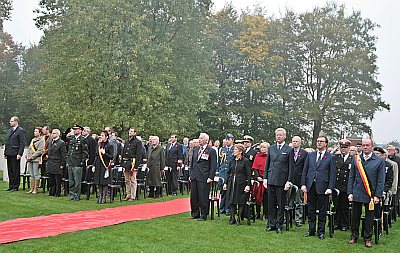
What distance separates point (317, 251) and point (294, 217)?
9.52 feet

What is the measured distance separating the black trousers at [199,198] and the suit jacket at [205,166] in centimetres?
12

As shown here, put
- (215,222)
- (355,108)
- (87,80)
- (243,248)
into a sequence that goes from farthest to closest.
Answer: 1. (355,108)
2. (87,80)
3. (215,222)
4. (243,248)

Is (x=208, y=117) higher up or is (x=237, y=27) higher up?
(x=237, y=27)

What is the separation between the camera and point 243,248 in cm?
749

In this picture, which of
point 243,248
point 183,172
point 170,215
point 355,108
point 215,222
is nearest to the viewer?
point 243,248

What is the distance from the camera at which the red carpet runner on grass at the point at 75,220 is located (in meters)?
7.80

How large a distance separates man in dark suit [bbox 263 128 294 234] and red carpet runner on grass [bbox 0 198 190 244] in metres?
2.55

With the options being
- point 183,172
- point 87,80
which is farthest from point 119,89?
point 183,172

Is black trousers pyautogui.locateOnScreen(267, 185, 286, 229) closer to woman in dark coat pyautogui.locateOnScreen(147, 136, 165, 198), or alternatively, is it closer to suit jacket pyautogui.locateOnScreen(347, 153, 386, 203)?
suit jacket pyautogui.locateOnScreen(347, 153, 386, 203)

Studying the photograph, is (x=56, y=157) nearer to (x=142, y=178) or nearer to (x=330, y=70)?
(x=142, y=178)

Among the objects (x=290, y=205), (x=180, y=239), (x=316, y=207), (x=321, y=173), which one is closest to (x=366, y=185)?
(x=321, y=173)

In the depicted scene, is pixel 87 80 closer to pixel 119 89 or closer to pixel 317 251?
pixel 119 89

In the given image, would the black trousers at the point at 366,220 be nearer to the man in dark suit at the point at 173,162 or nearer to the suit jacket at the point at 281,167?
the suit jacket at the point at 281,167

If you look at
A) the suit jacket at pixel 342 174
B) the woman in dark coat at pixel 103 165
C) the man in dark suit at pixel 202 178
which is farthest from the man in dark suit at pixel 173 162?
the suit jacket at pixel 342 174
